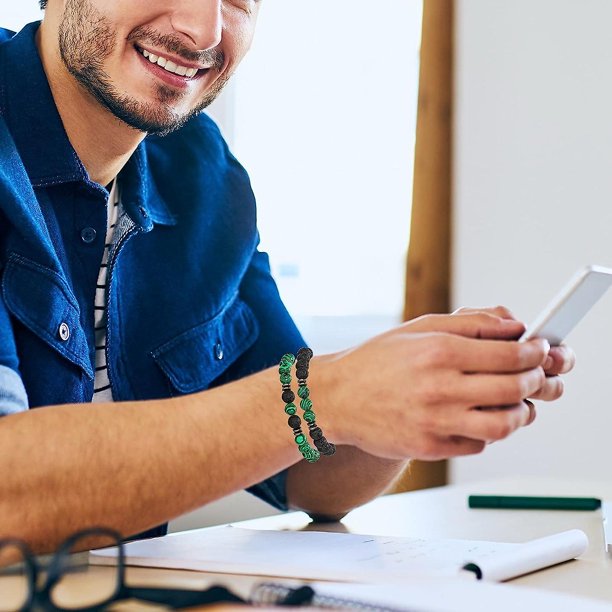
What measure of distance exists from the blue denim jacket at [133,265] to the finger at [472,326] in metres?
0.38

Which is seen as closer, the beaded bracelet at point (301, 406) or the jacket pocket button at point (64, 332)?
the beaded bracelet at point (301, 406)

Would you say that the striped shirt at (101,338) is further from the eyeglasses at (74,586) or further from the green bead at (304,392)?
the green bead at (304,392)

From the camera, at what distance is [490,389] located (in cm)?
72

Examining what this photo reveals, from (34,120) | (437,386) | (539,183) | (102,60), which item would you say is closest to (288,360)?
(437,386)

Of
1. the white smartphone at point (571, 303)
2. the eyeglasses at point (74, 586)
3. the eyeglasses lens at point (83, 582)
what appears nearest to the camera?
the eyeglasses at point (74, 586)

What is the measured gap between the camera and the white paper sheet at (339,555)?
26.6 inches

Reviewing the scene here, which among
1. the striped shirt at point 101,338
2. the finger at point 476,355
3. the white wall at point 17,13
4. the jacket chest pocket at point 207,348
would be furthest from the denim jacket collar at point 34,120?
the white wall at point 17,13

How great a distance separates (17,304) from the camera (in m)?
0.97

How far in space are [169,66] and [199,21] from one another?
0.08 m

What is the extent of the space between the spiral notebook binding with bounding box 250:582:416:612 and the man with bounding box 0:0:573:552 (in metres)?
0.22

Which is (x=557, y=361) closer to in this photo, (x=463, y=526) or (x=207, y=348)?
(x=463, y=526)

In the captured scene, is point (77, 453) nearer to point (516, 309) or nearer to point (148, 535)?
point (148, 535)

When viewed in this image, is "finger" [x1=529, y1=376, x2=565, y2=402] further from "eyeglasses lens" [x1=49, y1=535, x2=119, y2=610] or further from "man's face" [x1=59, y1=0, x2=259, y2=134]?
"man's face" [x1=59, y1=0, x2=259, y2=134]

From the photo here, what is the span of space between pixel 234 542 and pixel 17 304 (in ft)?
1.13
